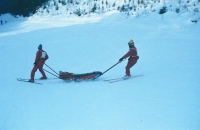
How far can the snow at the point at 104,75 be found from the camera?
6406 mm

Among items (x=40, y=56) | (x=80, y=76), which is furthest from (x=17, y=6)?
(x=80, y=76)

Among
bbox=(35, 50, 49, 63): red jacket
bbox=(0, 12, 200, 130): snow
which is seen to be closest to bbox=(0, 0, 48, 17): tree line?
bbox=(0, 12, 200, 130): snow

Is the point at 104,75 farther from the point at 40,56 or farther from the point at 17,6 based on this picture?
the point at 17,6

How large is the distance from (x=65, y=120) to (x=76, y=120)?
0.86 feet

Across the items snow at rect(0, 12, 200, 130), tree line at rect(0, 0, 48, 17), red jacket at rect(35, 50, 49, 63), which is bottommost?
snow at rect(0, 12, 200, 130)

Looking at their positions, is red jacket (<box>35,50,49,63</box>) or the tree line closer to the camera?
red jacket (<box>35,50,49,63</box>)

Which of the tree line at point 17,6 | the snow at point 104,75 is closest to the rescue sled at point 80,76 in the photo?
the snow at point 104,75

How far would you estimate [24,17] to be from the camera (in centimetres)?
2088

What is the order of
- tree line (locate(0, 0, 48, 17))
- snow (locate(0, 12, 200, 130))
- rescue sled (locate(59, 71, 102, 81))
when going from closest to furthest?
1. snow (locate(0, 12, 200, 130))
2. rescue sled (locate(59, 71, 102, 81))
3. tree line (locate(0, 0, 48, 17))

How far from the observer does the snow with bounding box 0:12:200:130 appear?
641cm

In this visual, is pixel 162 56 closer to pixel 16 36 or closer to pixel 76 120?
pixel 76 120

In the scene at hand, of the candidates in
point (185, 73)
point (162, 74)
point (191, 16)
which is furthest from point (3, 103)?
point (191, 16)

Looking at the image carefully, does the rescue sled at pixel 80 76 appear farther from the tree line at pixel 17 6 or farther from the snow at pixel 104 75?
the tree line at pixel 17 6

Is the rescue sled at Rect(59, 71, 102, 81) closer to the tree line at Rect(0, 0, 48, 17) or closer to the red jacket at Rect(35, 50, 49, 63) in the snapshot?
the red jacket at Rect(35, 50, 49, 63)
